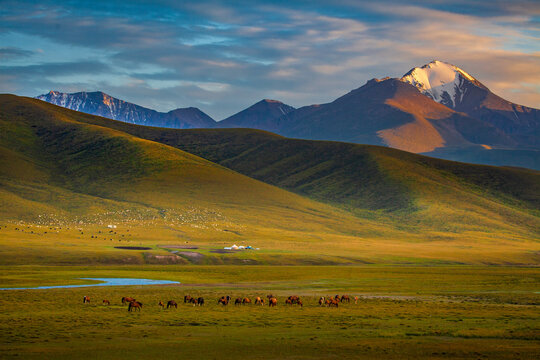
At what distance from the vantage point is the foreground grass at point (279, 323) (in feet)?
127

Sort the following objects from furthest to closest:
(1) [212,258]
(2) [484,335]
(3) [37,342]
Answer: (1) [212,258] → (2) [484,335] → (3) [37,342]

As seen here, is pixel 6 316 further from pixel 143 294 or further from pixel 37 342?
pixel 143 294

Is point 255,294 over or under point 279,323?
under

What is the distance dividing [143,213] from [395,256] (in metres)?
82.5

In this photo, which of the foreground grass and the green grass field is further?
the green grass field

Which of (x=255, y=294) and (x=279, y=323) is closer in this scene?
(x=279, y=323)

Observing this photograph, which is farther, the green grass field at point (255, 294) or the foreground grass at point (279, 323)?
the green grass field at point (255, 294)

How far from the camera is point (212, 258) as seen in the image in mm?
121812

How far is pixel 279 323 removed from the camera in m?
49.0

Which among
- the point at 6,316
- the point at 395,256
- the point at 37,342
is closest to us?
the point at 37,342

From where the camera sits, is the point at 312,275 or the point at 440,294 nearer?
the point at 440,294

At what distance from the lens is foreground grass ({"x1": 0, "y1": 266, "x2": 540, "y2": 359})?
1526 inches

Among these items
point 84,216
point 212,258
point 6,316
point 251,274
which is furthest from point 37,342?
point 84,216

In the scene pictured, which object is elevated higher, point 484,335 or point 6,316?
point 484,335
